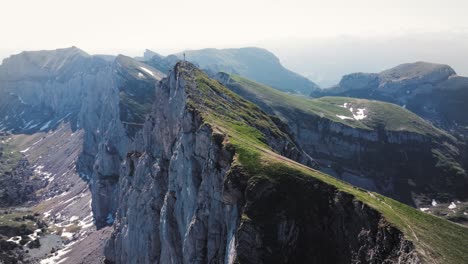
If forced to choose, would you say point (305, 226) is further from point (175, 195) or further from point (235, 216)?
point (175, 195)

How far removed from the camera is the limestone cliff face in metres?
57.8

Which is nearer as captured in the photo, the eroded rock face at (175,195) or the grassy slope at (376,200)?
the grassy slope at (376,200)

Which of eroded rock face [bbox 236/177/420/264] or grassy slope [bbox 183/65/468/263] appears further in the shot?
eroded rock face [bbox 236/177/420/264]

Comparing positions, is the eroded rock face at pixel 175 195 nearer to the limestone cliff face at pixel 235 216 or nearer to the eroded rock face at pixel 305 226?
the limestone cliff face at pixel 235 216

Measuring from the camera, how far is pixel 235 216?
67812 millimetres

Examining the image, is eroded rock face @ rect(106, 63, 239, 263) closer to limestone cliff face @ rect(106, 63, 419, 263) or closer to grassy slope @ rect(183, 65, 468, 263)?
limestone cliff face @ rect(106, 63, 419, 263)

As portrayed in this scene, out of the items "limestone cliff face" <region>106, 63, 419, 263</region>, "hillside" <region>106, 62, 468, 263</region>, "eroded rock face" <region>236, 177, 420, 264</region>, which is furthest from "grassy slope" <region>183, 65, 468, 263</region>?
"eroded rock face" <region>236, 177, 420, 264</region>

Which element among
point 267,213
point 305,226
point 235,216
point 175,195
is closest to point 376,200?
point 305,226

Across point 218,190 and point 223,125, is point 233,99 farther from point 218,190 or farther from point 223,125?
point 218,190

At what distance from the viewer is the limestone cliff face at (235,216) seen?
57750 millimetres

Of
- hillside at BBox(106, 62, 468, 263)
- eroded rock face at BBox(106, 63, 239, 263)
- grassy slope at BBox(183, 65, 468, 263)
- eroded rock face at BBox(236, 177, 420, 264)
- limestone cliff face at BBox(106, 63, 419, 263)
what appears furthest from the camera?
eroded rock face at BBox(106, 63, 239, 263)

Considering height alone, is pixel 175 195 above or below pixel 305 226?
below

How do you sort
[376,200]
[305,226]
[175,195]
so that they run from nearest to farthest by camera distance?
[305,226], [376,200], [175,195]

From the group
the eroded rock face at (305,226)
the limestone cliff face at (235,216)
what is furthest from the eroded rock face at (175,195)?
the eroded rock face at (305,226)
